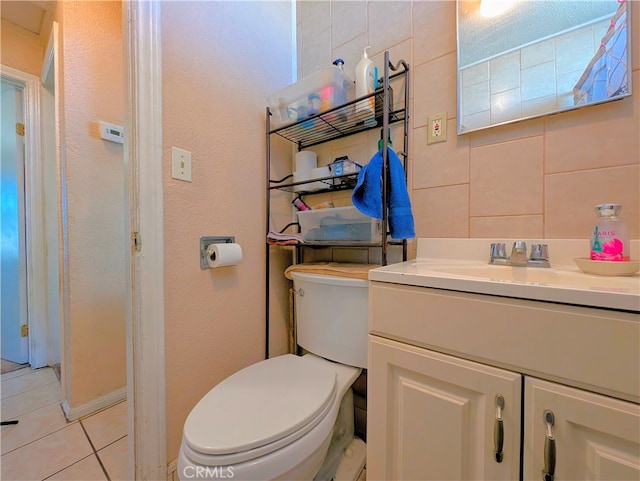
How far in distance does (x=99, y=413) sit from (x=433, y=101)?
211 cm

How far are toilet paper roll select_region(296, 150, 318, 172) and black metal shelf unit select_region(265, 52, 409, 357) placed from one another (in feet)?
0.29

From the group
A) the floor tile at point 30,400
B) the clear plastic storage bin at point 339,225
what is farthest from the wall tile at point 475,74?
the floor tile at point 30,400

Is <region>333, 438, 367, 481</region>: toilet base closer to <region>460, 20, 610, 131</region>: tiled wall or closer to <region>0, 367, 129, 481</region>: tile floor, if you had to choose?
<region>0, 367, 129, 481</region>: tile floor

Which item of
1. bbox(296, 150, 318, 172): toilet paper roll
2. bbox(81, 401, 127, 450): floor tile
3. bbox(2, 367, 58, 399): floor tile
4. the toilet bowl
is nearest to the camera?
the toilet bowl

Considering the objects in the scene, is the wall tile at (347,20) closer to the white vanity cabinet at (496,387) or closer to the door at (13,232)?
the white vanity cabinet at (496,387)

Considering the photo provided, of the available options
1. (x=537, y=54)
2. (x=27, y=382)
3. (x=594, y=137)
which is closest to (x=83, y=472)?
(x=27, y=382)

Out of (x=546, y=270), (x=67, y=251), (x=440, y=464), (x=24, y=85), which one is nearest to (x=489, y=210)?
(x=546, y=270)

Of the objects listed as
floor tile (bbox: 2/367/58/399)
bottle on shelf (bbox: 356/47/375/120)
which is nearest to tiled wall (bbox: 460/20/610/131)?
bottle on shelf (bbox: 356/47/375/120)

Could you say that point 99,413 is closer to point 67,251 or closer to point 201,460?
point 67,251

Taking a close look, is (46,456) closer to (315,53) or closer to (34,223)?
(34,223)

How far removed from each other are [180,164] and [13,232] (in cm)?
187

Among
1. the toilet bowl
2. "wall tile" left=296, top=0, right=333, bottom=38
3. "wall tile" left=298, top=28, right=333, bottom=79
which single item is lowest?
the toilet bowl

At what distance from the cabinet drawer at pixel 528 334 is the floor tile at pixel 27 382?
84.0 inches

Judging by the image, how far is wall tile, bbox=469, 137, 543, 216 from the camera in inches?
31.8
